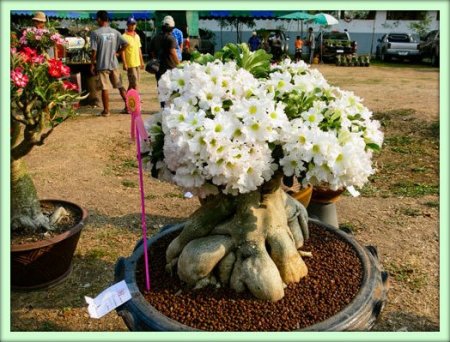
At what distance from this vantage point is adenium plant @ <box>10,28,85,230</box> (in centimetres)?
306

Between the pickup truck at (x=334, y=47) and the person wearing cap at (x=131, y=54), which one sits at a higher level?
the pickup truck at (x=334, y=47)

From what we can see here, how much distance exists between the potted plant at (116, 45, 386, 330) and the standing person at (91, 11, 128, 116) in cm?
595

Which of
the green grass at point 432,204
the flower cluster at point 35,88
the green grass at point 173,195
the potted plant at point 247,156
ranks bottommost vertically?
the green grass at point 432,204

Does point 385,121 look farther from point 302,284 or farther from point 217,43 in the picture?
point 217,43

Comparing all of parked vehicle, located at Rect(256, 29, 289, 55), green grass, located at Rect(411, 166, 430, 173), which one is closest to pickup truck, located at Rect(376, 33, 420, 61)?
parked vehicle, located at Rect(256, 29, 289, 55)

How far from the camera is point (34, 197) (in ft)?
11.1

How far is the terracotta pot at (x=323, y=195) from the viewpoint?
146 inches

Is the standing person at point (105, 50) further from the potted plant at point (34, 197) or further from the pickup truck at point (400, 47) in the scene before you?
the pickup truck at point (400, 47)

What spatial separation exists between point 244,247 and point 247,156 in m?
0.61

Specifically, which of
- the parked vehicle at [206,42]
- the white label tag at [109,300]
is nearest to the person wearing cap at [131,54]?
the white label tag at [109,300]

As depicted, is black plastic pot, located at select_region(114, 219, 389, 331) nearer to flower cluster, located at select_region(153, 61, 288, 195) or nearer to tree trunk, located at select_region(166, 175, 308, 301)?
tree trunk, located at select_region(166, 175, 308, 301)

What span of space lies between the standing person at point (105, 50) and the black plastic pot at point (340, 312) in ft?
19.7

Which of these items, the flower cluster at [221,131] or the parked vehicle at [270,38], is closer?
the flower cluster at [221,131]

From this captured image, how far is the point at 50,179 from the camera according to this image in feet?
18.0
